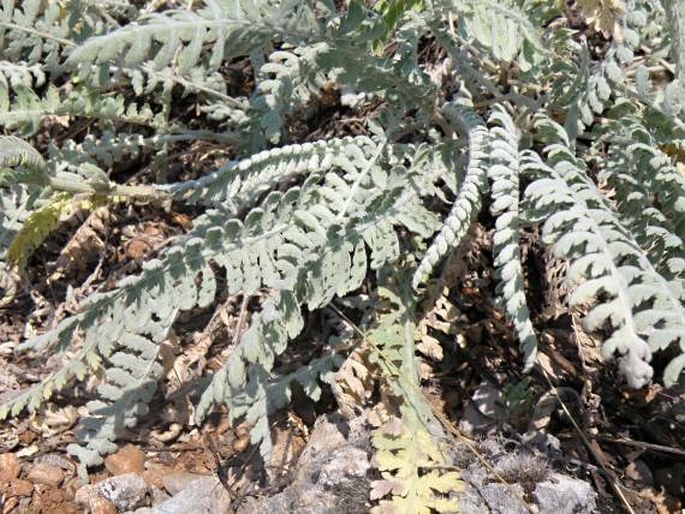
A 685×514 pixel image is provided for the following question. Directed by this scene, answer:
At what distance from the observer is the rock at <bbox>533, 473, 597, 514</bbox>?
1817mm

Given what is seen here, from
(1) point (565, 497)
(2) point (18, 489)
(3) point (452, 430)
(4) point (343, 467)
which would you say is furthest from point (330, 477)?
(2) point (18, 489)

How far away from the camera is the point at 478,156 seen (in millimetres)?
2062

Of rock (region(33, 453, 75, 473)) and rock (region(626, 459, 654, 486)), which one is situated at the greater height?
rock (region(626, 459, 654, 486))

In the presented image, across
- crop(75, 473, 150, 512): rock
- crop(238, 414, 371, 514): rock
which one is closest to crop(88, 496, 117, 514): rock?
crop(75, 473, 150, 512): rock

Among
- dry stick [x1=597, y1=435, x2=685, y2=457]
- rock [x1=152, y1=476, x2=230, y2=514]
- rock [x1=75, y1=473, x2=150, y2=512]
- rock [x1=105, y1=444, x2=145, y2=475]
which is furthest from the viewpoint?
rock [x1=105, y1=444, x2=145, y2=475]

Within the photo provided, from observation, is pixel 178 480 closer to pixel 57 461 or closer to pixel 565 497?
pixel 57 461

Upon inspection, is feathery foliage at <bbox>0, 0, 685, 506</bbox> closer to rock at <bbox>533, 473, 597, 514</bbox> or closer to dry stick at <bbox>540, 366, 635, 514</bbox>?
dry stick at <bbox>540, 366, 635, 514</bbox>


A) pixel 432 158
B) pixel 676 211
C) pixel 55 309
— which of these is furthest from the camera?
pixel 55 309

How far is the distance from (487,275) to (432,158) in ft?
1.45

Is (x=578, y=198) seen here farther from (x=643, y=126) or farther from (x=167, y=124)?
(x=167, y=124)

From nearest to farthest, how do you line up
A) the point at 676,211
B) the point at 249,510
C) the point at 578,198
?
1. the point at 578,198
2. the point at 676,211
3. the point at 249,510

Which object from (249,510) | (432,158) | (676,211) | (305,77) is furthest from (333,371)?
(676,211)

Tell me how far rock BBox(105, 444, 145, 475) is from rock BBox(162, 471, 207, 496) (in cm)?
10

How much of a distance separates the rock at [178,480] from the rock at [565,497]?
942mm
